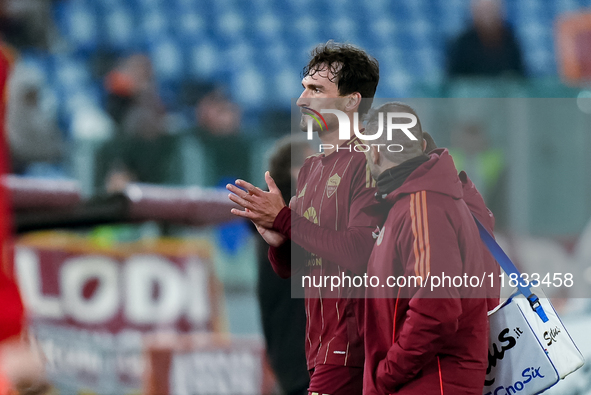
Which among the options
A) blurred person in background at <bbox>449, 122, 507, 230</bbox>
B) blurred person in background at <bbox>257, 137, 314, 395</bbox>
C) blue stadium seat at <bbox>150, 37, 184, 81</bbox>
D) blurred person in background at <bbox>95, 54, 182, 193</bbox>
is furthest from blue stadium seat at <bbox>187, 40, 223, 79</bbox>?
blurred person in background at <bbox>257, 137, 314, 395</bbox>

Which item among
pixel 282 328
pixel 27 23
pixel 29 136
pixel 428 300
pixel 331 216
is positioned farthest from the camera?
pixel 27 23

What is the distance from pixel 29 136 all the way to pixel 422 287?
4437mm

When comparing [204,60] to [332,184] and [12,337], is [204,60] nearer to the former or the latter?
[332,184]

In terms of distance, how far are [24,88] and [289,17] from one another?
11.6 ft

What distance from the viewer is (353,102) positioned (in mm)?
1654

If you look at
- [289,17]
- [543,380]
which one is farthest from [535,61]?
[543,380]

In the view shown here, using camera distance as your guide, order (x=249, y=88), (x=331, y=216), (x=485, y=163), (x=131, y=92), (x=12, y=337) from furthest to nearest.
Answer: (x=249, y=88)
(x=131, y=92)
(x=485, y=163)
(x=331, y=216)
(x=12, y=337)

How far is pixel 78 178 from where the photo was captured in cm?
447

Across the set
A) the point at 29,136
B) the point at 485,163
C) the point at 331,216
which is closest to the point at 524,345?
the point at 331,216

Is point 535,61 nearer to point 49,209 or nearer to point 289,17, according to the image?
point 289,17

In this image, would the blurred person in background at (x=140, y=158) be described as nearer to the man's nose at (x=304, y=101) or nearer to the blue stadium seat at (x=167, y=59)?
the blue stadium seat at (x=167, y=59)

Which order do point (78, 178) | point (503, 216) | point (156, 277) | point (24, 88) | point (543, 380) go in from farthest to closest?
1. point (24, 88)
2. point (78, 178)
3. point (503, 216)
4. point (156, 277)
5. point (543, 380)

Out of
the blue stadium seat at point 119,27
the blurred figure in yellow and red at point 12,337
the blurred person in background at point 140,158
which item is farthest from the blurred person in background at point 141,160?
the blurred figure in yellow and red at point 12,337

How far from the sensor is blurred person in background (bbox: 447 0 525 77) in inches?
217
